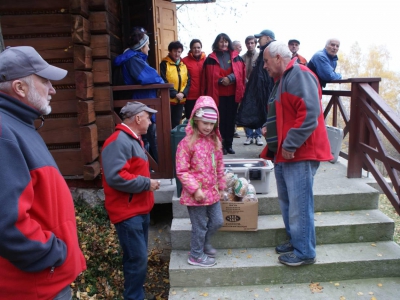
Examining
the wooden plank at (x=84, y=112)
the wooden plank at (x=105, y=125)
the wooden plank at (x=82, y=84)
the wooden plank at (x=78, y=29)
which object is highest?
the wooden plank at (x=78, y=29)

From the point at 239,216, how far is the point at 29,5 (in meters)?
3.78

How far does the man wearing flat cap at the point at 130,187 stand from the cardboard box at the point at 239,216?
40.6 inches

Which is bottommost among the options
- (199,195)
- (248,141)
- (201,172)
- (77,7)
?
(248,141)

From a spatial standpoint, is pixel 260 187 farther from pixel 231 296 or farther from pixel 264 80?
pixel 264 80

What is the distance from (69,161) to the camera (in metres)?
4.96

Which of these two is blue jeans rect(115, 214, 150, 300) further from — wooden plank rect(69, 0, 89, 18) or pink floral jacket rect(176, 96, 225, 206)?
wooden plank rect(69, 0, 89, 18)

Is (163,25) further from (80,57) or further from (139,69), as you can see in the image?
(80,57)

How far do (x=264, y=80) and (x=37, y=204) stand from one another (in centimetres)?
452

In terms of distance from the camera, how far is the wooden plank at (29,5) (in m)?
4.64

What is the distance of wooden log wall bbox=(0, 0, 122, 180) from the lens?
4.61 metres

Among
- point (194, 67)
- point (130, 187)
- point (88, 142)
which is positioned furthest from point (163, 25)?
point (130, 187)

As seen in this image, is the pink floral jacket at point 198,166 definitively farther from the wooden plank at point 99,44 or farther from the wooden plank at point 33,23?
the wooden plank at point 33,23

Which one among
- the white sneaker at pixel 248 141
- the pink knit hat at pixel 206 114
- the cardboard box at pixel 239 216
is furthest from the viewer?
the white sneaker at pixel 248 141

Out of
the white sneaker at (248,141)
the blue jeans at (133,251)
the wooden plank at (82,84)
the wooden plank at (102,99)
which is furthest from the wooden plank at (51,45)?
the white sneaker at (248,141)
